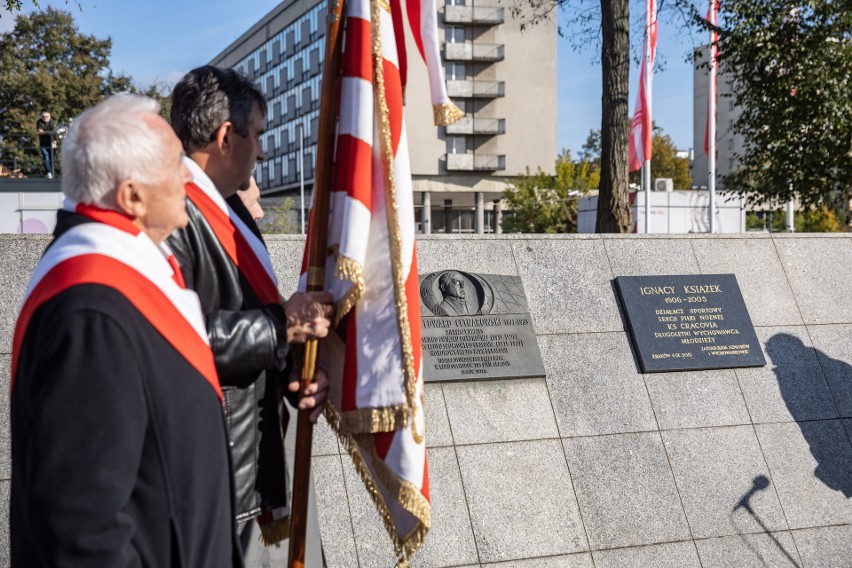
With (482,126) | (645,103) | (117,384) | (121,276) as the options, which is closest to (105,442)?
(117,384)

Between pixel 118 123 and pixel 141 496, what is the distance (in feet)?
2.76

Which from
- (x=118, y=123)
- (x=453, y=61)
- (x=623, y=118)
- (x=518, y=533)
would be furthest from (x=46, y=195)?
(x=453, y=61)

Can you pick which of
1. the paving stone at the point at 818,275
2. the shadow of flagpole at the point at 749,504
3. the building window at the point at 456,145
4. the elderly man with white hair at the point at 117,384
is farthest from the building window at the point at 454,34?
the elderly man with white hair at the point at 117,384

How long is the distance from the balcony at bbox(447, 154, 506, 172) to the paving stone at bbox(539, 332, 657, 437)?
49.6 meters

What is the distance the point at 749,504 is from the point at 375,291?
11.6 ft

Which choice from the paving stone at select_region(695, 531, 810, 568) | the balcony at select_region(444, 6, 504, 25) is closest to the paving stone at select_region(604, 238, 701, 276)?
the paving stone at select_region(695, 531, 810, 568)

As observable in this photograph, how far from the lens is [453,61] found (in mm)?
55562

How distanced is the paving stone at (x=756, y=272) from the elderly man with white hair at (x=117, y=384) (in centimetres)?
527

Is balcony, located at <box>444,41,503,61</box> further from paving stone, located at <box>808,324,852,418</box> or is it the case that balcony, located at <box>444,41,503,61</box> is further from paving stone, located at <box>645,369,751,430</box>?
paving stone, located at <box>645,369,751,430</box>

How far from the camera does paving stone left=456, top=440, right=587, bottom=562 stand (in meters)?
5.34

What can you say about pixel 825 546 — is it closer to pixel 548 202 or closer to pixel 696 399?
pixel 696 399

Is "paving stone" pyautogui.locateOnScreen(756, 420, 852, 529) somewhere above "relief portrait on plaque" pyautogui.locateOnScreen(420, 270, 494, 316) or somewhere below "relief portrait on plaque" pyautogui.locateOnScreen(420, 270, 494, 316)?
below

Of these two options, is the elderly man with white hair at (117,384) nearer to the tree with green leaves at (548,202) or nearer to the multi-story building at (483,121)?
the tree with green leaves at (548,202)

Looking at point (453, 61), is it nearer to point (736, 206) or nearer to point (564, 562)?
point (736, 206)
